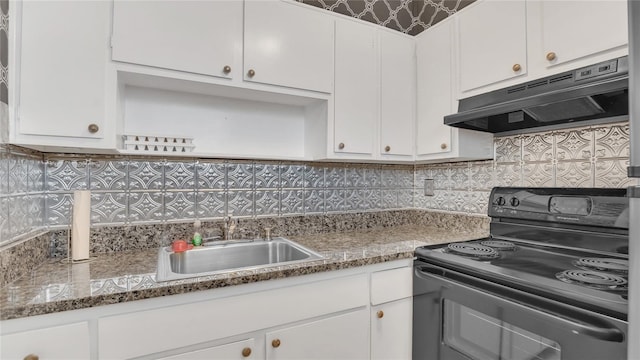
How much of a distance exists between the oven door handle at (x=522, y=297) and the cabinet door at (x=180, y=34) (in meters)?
1.33

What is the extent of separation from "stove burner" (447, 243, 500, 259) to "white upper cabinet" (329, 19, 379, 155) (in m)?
0.71

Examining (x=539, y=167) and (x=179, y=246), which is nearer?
(x=179, y=246)

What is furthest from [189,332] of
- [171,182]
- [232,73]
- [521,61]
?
[521,61]

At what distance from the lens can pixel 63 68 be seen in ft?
3.89

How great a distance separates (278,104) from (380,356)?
147 cm

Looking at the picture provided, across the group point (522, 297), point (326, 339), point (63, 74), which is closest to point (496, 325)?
point (522, 297)

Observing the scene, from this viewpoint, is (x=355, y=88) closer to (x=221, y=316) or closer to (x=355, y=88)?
(x=355, y=88)

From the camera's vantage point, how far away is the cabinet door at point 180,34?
4.25 feet

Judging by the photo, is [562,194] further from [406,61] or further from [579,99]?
[406,61]

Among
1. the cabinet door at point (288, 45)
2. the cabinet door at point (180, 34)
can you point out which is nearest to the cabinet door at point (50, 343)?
the cabinet door at point (180, 34)

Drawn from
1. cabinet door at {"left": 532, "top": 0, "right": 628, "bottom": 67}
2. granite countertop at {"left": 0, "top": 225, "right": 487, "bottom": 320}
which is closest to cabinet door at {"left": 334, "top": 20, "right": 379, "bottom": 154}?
granite countertop at {"left": 0, "top": 225, "right": 487, "bottom": 320}

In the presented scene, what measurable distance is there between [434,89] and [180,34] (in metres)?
1.42

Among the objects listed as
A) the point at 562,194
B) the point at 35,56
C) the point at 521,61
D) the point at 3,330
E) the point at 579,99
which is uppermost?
the point at 521,61

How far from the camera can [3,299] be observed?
0.89m
